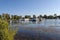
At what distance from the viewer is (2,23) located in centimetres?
809

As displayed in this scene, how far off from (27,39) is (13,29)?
7254 millimetres

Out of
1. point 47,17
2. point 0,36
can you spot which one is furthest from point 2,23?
point 47,17

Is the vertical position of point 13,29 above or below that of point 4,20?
below

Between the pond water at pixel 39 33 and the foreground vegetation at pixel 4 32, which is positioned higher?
the foreground vegetation at pixel 4 32

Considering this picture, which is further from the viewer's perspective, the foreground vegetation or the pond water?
the pond water

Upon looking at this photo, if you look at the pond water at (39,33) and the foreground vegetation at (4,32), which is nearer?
the foreground vegetation at (4,32)

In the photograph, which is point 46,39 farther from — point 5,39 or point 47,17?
point 47,17

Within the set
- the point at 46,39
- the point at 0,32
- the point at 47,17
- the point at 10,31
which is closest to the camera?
the point at 0,32

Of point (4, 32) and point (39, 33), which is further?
point (39, 33)

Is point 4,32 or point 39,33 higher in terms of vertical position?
point 4,32

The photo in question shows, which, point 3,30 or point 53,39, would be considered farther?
point 53,39

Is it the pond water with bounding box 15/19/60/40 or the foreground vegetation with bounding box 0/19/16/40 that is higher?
the foreground vegetation with bounding box 0/19/16/40

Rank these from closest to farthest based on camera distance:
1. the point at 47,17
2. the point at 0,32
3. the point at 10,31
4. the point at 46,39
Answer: the point at 0,32 < the point at 10,31 < the point at 46,39 < the point at 47,17

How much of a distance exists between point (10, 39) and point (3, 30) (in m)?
0.79
